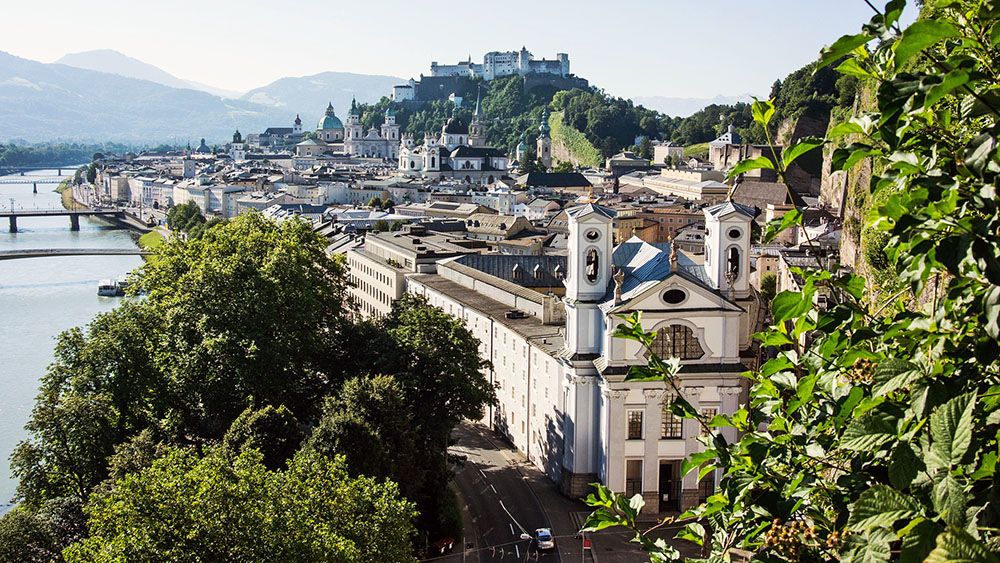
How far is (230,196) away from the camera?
9350 cm

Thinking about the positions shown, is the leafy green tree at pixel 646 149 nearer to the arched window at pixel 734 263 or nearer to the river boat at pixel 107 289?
the river boat at pixel 107 289

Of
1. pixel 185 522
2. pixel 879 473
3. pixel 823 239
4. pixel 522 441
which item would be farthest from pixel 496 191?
pixel 879 473

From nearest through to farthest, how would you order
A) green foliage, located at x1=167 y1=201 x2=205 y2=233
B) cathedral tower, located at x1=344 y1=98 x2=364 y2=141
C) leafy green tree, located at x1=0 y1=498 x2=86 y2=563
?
leafy green tree, located at x1=0 y1=498 x2=86 y2=563 → green foliage, located at x1=167 y1=201 x2=205 y2=233 → cathedral tower, located at x1=344 y1=98 x2=364 y2=141

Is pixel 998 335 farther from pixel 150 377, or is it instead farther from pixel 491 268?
pixel 491 268

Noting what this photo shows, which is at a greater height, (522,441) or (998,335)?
(998,335)

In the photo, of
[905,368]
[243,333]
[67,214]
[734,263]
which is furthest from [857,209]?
[67,214]

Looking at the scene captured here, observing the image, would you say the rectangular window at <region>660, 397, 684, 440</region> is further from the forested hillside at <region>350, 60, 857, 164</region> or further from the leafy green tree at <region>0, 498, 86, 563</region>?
the forested hillside at <region>350, 60, 857, 164</region>

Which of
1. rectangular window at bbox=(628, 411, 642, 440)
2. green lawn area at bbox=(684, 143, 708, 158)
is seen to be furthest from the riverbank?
rectangular window at bbox=(628, 411, 642, 440)

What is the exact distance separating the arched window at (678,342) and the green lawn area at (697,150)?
237ft

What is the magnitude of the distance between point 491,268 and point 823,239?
1301 cm

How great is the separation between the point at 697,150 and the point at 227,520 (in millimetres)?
84939

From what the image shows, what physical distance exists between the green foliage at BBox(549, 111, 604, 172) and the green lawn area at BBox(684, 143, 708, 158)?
993 centimetres

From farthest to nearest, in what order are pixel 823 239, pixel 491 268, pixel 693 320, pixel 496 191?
pixel 496 191, pixel 823 239, pixel 491 268, pixel 693 320

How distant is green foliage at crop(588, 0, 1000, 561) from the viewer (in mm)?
3051
